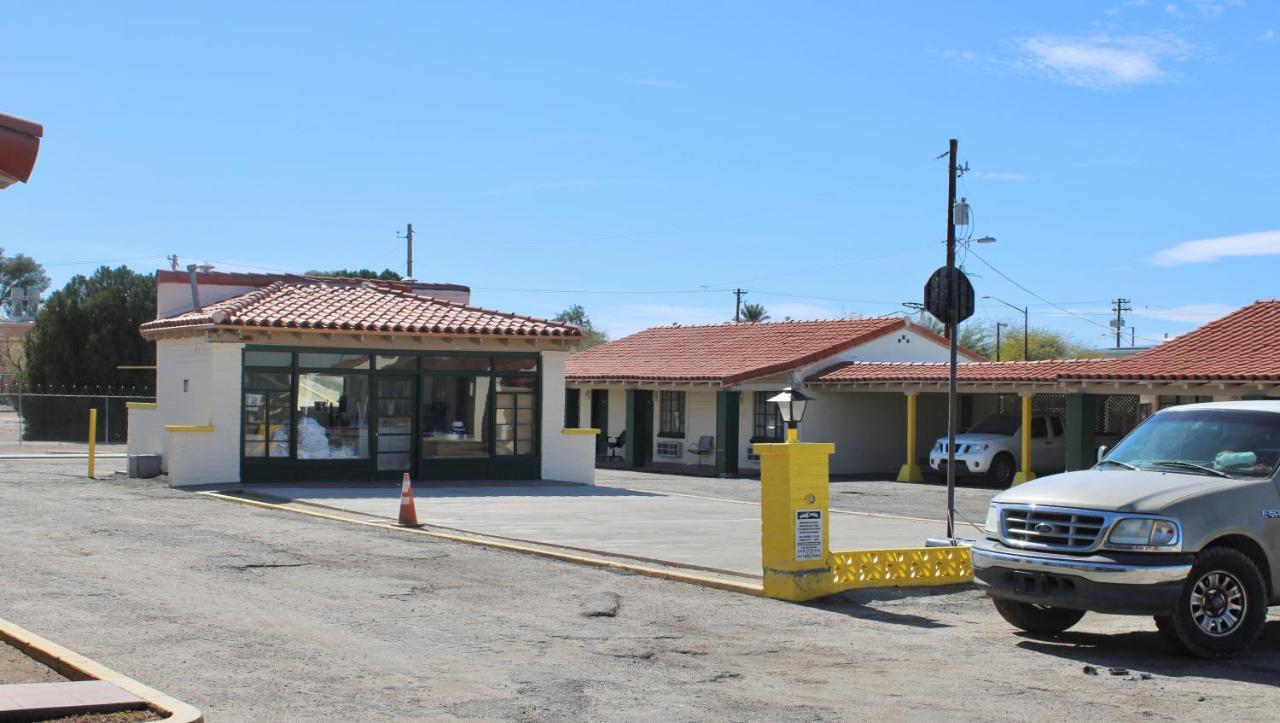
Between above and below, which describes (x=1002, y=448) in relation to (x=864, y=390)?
below

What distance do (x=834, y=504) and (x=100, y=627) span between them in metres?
16.1

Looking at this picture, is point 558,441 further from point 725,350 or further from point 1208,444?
point 1208,444

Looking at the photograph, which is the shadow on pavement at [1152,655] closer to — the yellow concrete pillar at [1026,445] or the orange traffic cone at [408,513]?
the orange traffic cone at [408,513]

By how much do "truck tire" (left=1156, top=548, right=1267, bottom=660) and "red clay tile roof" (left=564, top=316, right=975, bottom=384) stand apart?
24.1 metres

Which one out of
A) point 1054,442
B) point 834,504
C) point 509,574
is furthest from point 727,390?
point 509,574

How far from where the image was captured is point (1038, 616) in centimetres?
1024

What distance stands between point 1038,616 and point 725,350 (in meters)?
28.7

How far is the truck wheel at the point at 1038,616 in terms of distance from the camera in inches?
402

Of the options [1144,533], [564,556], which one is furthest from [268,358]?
[1144,533]

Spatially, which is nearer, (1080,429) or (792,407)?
(792,407)

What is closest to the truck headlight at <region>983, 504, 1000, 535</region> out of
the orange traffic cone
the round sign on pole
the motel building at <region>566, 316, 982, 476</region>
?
the round sign on pole


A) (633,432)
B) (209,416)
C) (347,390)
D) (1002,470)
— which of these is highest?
(347,390)

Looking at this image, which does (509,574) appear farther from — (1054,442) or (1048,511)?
(1054,442)

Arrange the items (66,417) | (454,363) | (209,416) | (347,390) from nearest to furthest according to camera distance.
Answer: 1. (209,416)
2. (347,390)
3. (454,363)
4. (66,417)
